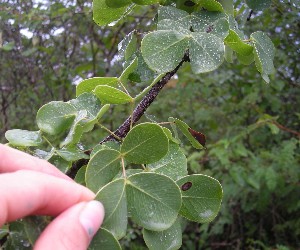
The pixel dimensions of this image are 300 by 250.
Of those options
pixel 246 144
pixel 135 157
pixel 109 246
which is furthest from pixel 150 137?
pixel 246 144

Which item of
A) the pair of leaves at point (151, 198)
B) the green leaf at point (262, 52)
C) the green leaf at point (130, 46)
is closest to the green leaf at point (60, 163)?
the pair of leaves at point (151, 198)

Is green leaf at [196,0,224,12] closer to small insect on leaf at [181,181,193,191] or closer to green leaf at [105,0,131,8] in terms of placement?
green leaf at [105,0,131,8]

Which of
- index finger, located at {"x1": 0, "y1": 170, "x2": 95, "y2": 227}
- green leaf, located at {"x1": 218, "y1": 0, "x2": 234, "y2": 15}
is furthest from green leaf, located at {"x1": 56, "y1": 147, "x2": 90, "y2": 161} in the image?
green leaf, located at {"x1": 218, "y1": 0, "x2": 234, "y2": 15}

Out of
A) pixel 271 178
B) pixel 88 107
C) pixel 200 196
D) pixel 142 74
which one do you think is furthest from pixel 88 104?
pixel 271 178

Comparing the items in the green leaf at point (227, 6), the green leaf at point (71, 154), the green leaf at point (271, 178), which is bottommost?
the green leaf at point (271, 178)

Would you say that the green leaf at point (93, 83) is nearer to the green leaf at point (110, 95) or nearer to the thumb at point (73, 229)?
the green leaf at point (110, 95)
